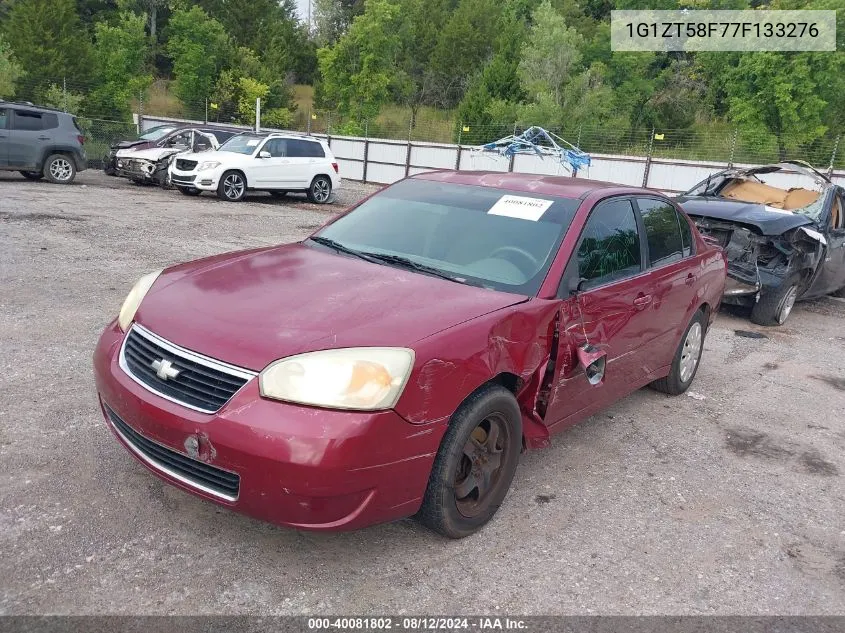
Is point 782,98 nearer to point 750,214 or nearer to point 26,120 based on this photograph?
point 750,214

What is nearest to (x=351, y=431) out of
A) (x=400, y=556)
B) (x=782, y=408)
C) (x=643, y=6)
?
(x=400, y=556)

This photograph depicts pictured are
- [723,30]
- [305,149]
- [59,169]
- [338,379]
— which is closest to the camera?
[338,379]

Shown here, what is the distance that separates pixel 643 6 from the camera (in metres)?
48.5

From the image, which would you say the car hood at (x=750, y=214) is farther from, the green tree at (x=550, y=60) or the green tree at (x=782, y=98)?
the green tree at (x=550, y=60)

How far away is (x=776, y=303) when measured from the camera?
8.20m

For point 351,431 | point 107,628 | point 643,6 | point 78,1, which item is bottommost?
point 107,628

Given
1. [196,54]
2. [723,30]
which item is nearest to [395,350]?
[723,30]

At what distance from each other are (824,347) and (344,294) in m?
6.47

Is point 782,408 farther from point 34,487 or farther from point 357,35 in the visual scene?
point 357,35

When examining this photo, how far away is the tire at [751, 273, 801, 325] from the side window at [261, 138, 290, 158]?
A: 11751 mm

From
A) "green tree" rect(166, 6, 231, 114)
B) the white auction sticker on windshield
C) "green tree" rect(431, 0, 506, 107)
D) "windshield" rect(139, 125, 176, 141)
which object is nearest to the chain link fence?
"green tree" rect(166, 6, 231, 114)

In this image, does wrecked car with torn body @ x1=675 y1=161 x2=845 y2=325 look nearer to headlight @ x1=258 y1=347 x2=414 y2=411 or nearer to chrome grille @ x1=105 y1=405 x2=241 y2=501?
headlight @ x1=258 y1=347 x2=414 y2=411

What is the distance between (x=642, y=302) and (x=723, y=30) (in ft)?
137

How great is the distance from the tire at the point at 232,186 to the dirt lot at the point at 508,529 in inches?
416
